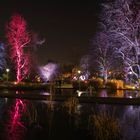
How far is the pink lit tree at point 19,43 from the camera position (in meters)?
53.3

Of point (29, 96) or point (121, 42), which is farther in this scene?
point (121, 42)

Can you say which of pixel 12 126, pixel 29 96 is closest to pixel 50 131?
pixel 12 126

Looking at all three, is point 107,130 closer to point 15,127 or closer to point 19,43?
point 15,127

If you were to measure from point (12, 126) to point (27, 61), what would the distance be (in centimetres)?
3921

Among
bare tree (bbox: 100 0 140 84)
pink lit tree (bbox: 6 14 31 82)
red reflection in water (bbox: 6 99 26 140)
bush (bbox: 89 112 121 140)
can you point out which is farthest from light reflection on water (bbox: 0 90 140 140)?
pink lit tree (bbox: 6 14 31 82)

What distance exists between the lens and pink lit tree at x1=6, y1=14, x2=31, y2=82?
53.3 m

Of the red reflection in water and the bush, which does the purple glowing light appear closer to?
the red reflection in water

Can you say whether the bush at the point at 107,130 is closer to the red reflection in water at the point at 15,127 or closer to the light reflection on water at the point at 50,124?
the light reflection on water at the point at 50,124

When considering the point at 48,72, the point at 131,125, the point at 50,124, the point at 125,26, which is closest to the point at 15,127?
the point at 50,124

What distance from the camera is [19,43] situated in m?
53.6

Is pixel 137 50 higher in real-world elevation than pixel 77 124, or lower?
higher

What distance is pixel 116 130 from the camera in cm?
1266

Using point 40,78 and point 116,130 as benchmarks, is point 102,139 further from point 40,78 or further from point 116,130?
point 40,78

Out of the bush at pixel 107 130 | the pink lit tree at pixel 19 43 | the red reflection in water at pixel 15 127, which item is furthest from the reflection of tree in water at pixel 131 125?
the pink lit tree at pixel 19 43
